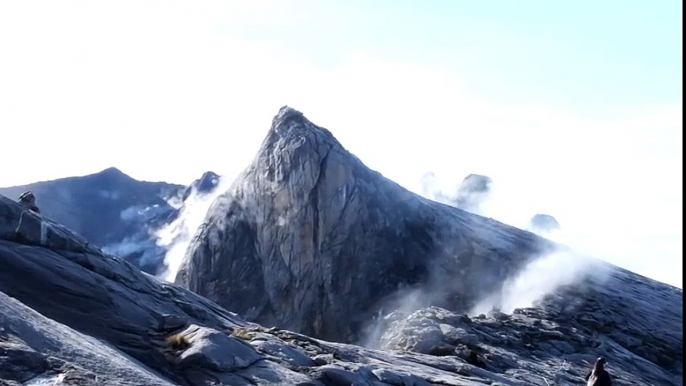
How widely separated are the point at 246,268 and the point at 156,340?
1922cm

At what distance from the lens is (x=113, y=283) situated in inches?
1004

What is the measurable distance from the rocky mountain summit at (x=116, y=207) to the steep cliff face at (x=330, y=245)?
1032 inches

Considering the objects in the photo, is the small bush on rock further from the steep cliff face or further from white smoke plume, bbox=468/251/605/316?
white smoke plume, bbox=468/251/605/316

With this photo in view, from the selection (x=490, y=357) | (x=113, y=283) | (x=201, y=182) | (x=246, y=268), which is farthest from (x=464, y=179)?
(x=113, y=283)

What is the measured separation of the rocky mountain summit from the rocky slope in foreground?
3916 cm

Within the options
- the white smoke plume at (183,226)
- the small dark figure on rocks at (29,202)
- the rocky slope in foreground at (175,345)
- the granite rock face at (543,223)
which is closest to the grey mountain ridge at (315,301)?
the rocky slope in foreground at (175,345)

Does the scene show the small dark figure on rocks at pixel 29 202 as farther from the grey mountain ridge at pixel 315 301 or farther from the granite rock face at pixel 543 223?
the granite rock face at pixel 543 223

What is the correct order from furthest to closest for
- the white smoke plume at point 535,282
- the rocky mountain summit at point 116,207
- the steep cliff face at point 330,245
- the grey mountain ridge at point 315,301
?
1. the rocky mountain summit at point 116,207
2. the steep cliff face at point 330,245
3. the white smoke plume at point 535,282
4. the grey mountain ridge at point 315,301

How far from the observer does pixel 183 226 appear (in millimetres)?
67000

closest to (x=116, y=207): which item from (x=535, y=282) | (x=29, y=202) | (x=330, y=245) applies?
(x=330, y=245)

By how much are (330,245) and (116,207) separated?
38.3m

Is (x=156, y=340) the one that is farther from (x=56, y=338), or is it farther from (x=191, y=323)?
(x=56, y=338)

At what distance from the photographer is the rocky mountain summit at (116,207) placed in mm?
71438

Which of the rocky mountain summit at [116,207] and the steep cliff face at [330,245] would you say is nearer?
the steep cliff face at [330,245]
